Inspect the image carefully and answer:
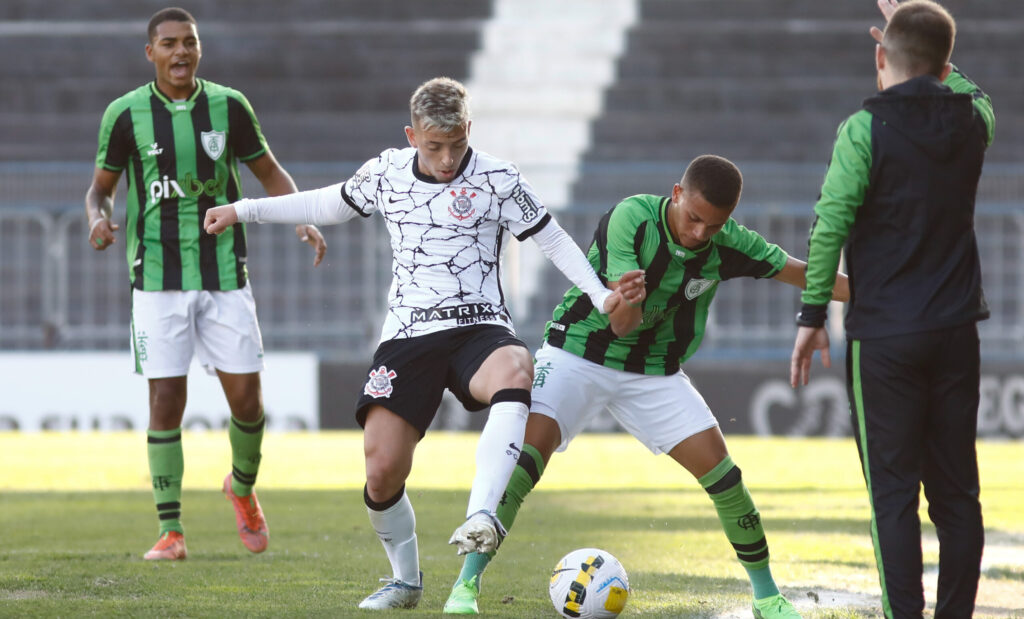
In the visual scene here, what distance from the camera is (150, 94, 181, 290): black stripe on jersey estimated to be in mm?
6434

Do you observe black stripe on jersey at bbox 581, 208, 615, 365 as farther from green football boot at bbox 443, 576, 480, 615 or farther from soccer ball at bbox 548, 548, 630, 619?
green football boot at bbox 443, 576, 480, 615

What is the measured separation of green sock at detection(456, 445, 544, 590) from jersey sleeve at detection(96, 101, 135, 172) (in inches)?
103

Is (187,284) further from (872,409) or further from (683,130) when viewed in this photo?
(683,130)

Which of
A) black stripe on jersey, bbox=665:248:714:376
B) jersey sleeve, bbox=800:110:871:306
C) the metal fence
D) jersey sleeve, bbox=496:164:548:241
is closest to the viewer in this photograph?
jersey sleeve, bbox=800:110:871:306

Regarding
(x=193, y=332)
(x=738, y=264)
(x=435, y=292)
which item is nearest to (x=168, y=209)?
(x=193, y=332)

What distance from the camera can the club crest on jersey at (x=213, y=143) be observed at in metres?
6.48

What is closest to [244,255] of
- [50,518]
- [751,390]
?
[50,518]

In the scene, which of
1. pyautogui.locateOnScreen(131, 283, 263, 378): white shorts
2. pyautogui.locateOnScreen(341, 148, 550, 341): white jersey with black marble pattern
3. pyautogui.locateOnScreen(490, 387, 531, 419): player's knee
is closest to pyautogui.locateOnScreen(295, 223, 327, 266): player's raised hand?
pyautogui.locateOnScreen(131, 283, 263, 378): white shorts

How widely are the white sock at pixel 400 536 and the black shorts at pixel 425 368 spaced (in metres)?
0.30

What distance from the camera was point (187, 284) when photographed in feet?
21.2

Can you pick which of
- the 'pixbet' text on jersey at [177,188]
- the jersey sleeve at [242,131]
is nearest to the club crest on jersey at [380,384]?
the 'pixbet' text on jersey at [177,188]

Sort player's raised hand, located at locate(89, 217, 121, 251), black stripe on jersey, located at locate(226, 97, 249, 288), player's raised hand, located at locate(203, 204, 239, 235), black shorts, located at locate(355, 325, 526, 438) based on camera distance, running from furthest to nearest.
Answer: black stripe on jersey, located at locate(226, 97, 249, 288) → player's raised hand, located at locate(89, 217, 121, 251) → player's raised hand, located at locate(203, 204, 239, 235) → black shorts, located at locate(355, 325, 526, 438)

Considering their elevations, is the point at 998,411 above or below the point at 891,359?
below

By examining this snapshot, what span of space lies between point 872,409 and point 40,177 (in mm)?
13706
